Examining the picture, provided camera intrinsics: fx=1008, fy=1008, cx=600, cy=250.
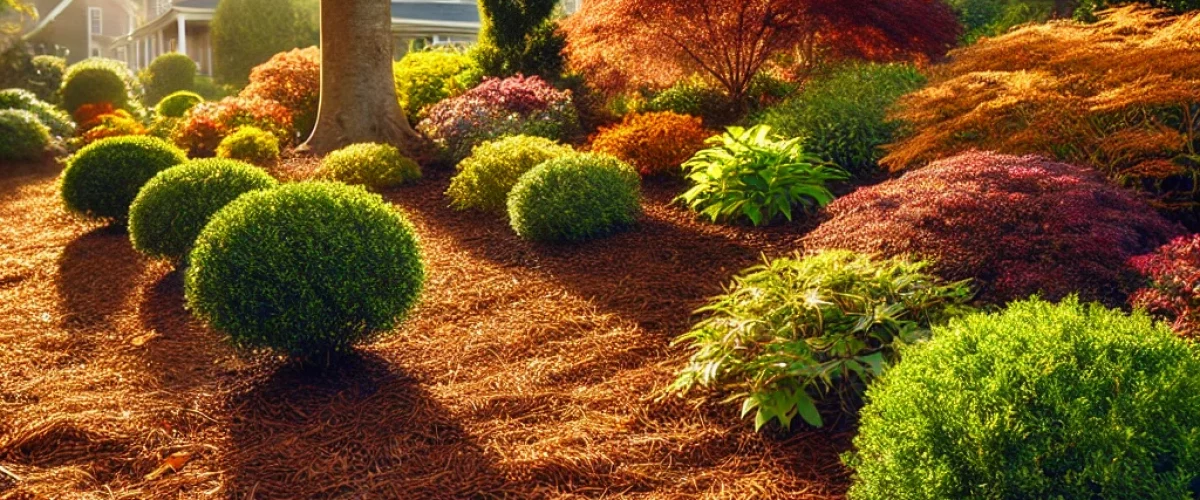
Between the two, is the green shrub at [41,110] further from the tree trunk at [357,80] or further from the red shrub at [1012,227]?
the red shrub at [1012,227]

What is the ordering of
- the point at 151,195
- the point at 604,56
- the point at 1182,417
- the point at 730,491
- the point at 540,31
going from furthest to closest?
the point at 540,31 < the point at 604,56 < the point at 151,195 < the point at 730,491 < the point at 1182,417

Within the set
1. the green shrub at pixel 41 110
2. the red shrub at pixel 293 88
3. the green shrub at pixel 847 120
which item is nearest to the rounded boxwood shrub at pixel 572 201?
the green shrub at pixel 847 120

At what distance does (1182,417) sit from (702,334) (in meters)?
2.45

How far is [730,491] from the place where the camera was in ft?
13.9

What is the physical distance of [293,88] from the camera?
555 inches

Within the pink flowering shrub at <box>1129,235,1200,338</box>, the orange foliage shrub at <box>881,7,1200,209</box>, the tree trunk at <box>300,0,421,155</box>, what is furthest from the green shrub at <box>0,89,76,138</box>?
the pink flowering shrub at <box>1129,235,1200,338</box>

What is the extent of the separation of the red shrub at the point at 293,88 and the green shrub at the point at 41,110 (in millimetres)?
4838

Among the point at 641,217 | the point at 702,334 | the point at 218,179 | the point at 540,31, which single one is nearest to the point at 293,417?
the point at 702,334

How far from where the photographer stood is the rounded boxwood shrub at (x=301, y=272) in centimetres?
518

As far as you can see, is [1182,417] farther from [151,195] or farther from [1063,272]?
[151,195]

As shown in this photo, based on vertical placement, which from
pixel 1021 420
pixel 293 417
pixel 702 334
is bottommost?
pixel 293 417

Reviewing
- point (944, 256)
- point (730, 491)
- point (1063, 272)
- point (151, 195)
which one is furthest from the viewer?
point (151, 195)

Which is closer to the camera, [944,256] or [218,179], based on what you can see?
[944,256]

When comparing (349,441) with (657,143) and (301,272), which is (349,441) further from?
(657,143)
